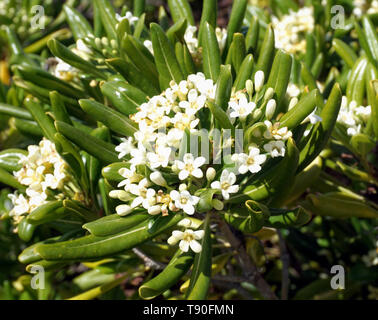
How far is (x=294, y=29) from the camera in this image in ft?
10.3

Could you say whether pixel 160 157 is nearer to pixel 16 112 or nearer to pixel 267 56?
pixel 267 56

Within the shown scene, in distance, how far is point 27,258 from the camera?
2.15 m

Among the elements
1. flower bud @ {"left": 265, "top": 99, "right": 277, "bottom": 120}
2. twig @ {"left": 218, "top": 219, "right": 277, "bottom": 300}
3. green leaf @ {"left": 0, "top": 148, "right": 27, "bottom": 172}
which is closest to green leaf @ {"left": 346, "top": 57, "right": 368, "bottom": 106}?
flower bud @ {"left": 265, "top": 99, "right": 277, "bottom": 120}

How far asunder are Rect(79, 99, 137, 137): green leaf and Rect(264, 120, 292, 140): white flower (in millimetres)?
592

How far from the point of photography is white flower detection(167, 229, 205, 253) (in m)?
1.81

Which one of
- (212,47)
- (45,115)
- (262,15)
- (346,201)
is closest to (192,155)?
(212,47)

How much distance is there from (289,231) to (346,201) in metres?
1.04

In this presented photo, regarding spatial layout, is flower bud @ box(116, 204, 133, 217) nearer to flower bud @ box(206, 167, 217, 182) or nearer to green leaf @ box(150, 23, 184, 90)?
flower bud @ box(206, 167, 217, 182)

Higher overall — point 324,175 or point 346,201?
point 324,175

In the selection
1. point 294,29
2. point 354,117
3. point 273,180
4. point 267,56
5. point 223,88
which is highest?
point 294,29

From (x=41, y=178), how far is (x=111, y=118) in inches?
17.0

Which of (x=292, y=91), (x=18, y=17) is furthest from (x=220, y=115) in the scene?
(x=18, y=17)
